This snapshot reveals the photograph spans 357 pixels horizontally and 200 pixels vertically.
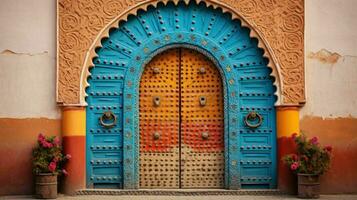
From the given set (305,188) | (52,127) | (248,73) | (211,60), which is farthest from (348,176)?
(52,127)

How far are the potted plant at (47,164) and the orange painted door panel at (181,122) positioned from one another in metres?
1.16

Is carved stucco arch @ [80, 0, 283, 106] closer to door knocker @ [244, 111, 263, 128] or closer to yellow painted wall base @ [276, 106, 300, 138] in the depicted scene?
yellow painted wall base @ [276, 106, 300, 138]

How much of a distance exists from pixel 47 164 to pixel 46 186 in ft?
0.91

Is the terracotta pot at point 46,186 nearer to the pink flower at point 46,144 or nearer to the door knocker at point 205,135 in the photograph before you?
the pink flower at point 46,144

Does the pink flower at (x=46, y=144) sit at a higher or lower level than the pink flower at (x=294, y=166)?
higher

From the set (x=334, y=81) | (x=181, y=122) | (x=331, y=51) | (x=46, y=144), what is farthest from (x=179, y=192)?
(x=331, y=51)

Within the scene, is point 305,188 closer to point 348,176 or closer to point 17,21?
point 348,176

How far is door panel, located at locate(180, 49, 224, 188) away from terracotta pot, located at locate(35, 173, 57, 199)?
174 centimetres

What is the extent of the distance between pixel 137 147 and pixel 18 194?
5.56 ft

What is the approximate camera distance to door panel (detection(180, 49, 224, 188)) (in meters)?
8.15

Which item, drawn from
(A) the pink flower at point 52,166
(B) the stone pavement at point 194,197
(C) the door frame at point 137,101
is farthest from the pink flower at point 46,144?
(C) the door frame at point 137,101

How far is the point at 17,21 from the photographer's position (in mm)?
7996

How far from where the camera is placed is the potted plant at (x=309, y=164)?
7523 millimetres

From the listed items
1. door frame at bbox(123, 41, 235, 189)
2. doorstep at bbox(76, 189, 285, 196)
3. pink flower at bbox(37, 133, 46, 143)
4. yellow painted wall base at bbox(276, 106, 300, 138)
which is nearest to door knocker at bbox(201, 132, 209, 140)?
door frame at bbox(123, 41, 235, 189)
